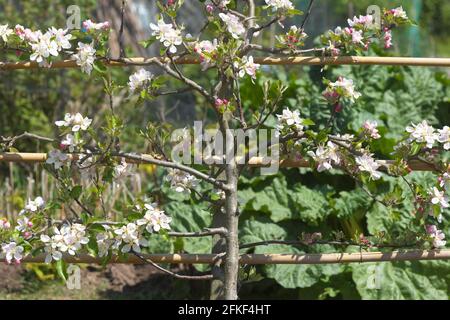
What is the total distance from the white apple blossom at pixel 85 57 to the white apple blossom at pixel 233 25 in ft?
1.37

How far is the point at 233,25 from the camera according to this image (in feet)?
8.04

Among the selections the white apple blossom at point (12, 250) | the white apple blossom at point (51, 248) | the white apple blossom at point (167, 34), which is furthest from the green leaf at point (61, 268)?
the white apple blossom at point (167, 34)

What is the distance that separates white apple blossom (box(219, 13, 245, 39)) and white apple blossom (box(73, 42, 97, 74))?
418mm

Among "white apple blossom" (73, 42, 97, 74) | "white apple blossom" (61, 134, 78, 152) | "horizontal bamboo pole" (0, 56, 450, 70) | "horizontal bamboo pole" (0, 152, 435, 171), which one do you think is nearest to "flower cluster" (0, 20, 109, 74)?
"white apple blossom" (73, 42, 97, 74)

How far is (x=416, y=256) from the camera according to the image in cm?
279

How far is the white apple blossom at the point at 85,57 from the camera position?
2.54 metres

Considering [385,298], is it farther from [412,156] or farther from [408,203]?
[412,156]

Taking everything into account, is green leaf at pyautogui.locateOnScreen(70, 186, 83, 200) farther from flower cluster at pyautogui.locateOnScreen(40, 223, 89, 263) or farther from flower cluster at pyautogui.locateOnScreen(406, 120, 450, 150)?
flower cluster at pyautogui.locateOnScreen(406, 120, 450, 150)

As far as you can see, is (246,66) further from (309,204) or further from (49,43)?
(309,204)

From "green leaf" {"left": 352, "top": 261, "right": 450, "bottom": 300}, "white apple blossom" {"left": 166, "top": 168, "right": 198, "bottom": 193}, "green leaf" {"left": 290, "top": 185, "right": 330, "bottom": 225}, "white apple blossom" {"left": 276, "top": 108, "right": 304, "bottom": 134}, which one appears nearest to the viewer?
"white apple blossom" {"left": 276, "top": 108, "right": 304, "bottom": 134}

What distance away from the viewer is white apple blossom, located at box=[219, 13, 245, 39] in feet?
7.99

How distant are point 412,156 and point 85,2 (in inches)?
127

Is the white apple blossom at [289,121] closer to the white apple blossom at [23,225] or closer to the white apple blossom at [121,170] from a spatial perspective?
the white apple blossom at [121,170]
